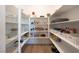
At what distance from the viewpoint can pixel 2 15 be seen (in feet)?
4.56

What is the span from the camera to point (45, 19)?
602 centimetres

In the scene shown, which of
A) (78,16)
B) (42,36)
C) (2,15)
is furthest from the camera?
(42,36)

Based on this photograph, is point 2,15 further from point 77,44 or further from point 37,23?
A: point 37,23

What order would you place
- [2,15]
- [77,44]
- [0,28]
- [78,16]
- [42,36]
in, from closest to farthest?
[0,28] < [2,15] < [77,44] < [78,16] < [42,36]

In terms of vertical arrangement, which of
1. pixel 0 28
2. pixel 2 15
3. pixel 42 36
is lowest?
pixel 42 36
